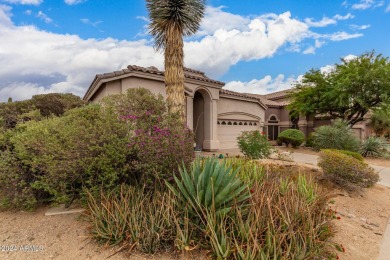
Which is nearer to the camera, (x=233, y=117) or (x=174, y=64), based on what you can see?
(x=174, y=64)

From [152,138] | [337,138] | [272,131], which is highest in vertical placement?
[272,131]

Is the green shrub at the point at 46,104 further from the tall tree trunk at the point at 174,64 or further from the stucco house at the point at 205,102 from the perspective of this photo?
the tall tree trunk at the point at 174,64

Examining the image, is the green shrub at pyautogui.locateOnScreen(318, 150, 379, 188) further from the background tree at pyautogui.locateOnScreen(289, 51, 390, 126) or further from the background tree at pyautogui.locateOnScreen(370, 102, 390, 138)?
the background tree at pyautogui.locateOnScreen(370, 102, 390, 138)

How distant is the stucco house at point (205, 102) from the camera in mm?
12047

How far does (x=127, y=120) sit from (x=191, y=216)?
273 centimetres

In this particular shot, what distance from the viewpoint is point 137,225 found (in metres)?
3.90

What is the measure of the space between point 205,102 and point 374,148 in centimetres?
1292

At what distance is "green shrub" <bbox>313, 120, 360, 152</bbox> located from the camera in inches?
687

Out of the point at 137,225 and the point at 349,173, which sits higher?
the point at 349,173

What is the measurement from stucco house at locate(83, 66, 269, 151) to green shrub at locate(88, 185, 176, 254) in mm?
7985

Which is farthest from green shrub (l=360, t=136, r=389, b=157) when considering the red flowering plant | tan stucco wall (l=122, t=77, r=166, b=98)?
the red flowering plant

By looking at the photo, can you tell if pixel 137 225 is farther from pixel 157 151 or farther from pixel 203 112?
pixel 203 112

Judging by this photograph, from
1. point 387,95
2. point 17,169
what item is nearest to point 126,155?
point 17,169

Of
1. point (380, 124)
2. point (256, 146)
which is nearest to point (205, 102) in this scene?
point (256, 146)
